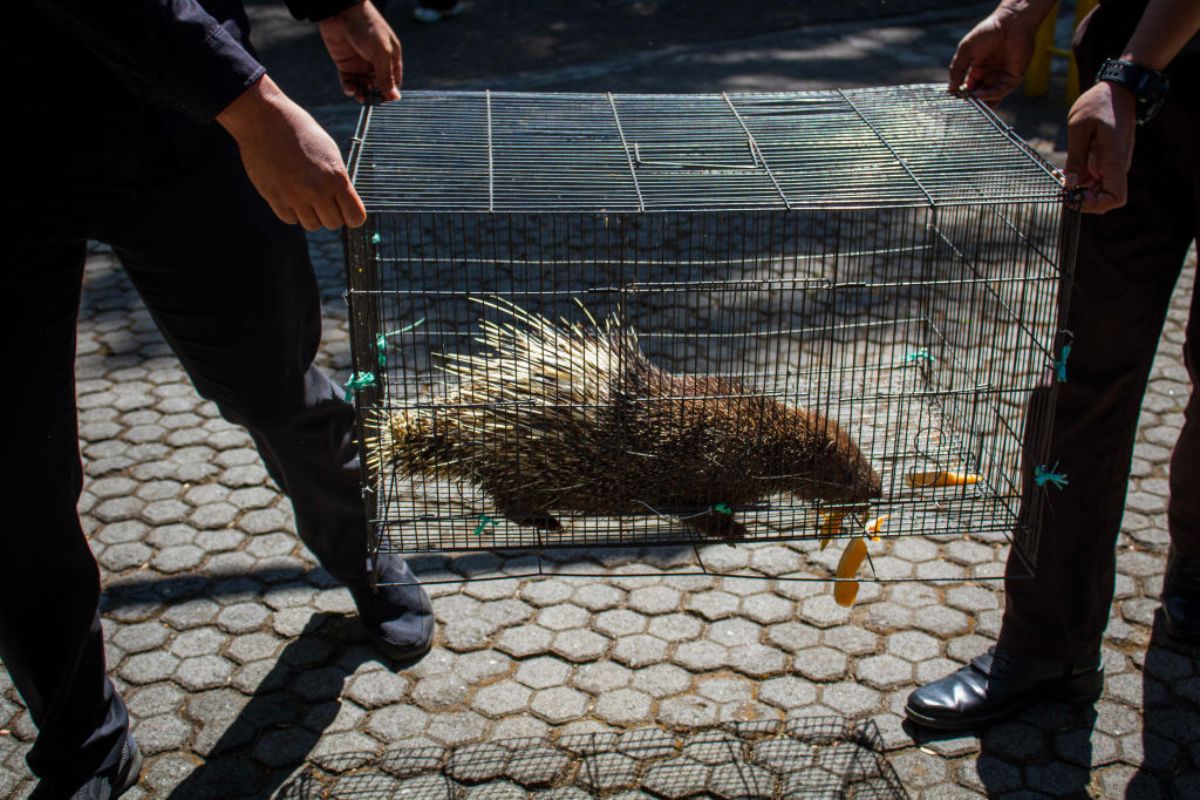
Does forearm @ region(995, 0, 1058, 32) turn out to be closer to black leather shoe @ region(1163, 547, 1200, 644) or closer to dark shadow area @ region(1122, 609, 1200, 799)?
black leather shoe @ region(1163, 547, 1200, 644)

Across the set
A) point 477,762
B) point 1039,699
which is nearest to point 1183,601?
point 1039,699

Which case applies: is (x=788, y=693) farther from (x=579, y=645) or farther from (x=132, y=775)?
(x=132, y=775)

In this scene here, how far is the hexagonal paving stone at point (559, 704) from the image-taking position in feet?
11.3

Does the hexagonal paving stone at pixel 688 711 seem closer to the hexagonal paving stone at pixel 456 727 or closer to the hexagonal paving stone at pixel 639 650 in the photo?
the hexagonal paving stone at pixel 639 650

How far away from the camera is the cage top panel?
9.36ft

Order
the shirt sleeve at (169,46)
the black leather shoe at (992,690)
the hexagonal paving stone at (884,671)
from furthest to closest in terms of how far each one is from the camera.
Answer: the hexagonal paving stone at (884,671) → the black leather shoe at (992,690) → the shirt sleeve at (169,46)

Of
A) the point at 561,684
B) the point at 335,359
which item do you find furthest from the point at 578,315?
the point at 561,684

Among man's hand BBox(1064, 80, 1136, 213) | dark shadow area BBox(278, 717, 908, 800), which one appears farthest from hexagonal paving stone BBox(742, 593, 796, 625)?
man's hand BBox(1064, 80, 1136, 213)

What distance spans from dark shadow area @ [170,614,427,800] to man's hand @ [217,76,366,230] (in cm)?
168

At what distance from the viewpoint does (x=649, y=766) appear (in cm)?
327

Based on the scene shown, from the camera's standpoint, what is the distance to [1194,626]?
3629 millimetres

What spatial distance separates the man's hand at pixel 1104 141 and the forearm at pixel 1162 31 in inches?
3.9

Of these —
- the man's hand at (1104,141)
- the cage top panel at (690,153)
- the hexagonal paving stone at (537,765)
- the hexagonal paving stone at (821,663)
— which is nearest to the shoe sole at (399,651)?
Answer: the hexagonal paving stone at (537,765)

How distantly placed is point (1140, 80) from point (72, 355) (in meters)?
2.66
